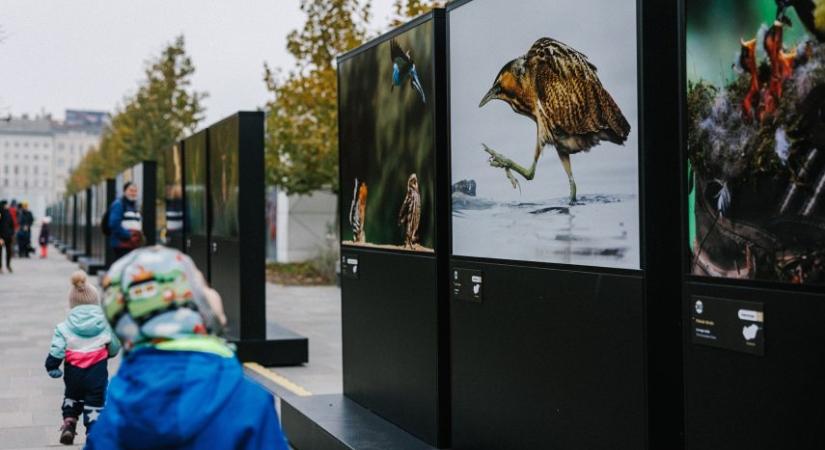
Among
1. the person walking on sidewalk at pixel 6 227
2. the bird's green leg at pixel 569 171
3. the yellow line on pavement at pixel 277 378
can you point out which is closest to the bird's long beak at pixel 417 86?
the bird's green leg at pixel 569 171

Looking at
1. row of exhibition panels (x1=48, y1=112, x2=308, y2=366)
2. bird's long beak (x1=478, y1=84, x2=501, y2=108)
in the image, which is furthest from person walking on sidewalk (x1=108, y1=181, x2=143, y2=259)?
bird's long beak (x1=478, y1=84, x2=501, y2=108)

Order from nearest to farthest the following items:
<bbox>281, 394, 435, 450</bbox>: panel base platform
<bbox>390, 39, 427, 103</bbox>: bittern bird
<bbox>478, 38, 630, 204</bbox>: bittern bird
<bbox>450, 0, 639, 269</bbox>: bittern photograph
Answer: <bbox>450, 0, 639, 269</bbox>: bittern photograph < <bbox>478, 38, 630, 204</bbox>: bittern bird < <bbox>281, 394, 435, 450</bbox>: panel base platform < <bbox>390, 39, 427, 103</bbox>: bittern bird

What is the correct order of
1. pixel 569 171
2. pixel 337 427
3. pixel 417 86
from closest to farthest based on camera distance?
pixel 569 171 < pixel 417 86 < pixel 337 427

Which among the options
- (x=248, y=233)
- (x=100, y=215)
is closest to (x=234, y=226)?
(x=248, y=233)

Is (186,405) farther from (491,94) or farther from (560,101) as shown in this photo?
(491,94)

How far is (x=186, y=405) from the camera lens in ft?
8.93

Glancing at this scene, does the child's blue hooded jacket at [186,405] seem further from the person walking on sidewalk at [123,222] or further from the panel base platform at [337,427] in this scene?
the person walking on sidewalk at [123,222]

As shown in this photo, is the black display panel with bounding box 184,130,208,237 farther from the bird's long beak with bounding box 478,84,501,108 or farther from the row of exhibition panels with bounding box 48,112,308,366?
the bird's long beak with bounding box 478,84,501,108

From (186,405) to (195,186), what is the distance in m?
13.0

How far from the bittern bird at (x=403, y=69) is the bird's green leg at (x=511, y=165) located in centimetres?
97

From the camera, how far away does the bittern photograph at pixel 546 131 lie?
432cm

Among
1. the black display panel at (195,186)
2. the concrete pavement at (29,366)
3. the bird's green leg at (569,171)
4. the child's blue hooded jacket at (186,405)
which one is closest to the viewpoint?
the child's blue hooded jacket at (186,405)

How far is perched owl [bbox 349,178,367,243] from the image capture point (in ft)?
24.5

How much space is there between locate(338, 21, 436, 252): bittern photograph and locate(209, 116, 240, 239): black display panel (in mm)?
4511
